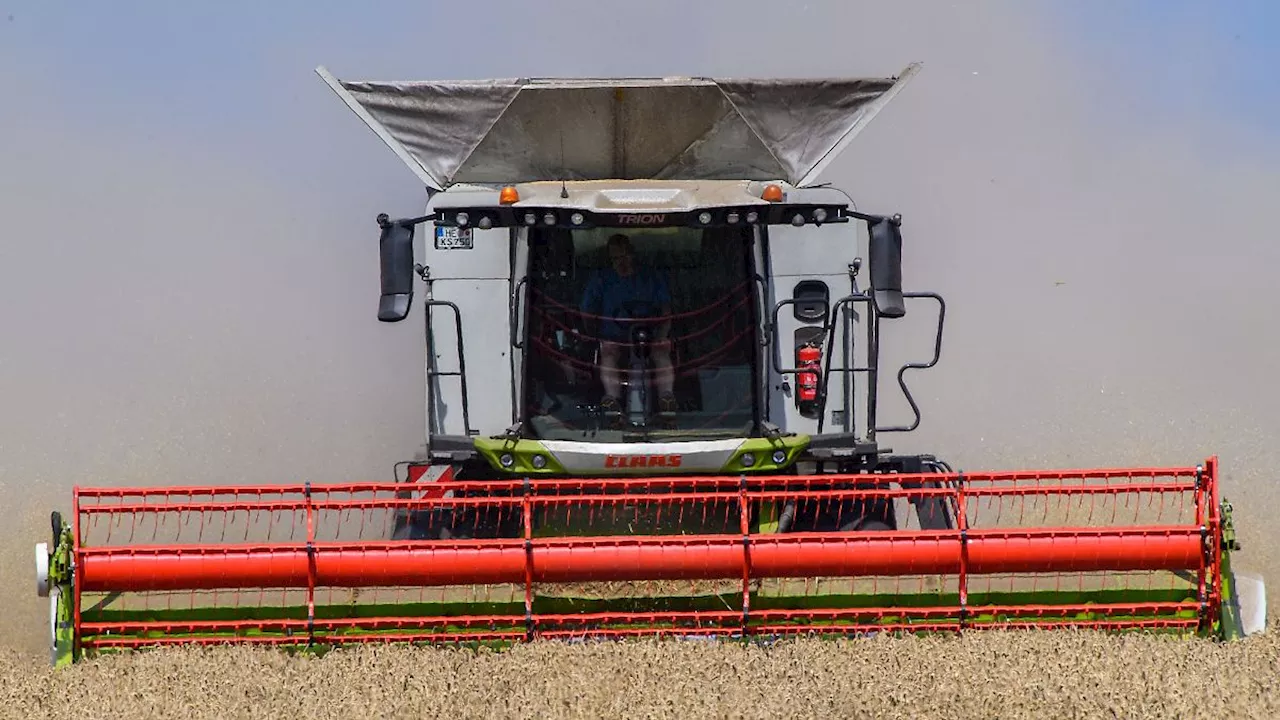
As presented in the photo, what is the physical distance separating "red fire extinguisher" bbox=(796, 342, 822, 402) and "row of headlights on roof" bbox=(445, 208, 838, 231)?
1107mm

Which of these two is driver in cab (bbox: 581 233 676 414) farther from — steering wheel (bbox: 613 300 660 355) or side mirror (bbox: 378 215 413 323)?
side mirror (bbox: 378 215 413 323)

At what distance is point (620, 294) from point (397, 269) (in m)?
1.05

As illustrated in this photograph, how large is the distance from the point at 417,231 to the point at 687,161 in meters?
1.53

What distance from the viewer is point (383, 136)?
878 centimetres

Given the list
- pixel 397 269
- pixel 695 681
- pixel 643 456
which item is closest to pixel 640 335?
pixel 643 456

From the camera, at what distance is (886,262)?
763 cm

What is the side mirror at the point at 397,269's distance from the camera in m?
7.64

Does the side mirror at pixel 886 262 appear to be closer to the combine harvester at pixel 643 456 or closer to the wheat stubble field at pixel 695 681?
the combine harvester at pixel 643 456

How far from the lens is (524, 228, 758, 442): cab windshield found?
26.5 feet

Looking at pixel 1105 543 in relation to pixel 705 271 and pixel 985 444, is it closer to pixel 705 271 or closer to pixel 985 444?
pixel 705 271

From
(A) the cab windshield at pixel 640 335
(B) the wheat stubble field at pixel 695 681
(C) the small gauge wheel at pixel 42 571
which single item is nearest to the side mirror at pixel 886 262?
(A) the cab windshield at pixel 640 335

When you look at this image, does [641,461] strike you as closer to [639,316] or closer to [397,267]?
[639,316]

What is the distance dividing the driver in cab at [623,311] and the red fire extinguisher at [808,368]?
2.50 feet

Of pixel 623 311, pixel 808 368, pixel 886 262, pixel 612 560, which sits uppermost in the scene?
pixel 886 262
